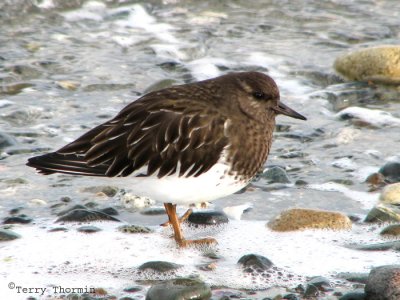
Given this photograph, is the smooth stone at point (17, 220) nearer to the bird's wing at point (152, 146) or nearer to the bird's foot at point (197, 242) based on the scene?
the bird's wing at point (152, 146)

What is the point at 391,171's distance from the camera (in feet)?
18.6

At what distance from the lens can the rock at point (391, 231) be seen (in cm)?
483

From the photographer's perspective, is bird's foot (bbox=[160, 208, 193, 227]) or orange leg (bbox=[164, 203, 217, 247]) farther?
bird's foot (bbox=[160, 208, 193, 227])

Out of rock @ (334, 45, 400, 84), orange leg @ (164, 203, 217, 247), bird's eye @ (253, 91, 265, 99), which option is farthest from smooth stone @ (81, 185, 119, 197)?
rock @ (334, 45, 400, 84)

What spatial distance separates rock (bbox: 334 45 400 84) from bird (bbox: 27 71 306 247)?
294 centimetres

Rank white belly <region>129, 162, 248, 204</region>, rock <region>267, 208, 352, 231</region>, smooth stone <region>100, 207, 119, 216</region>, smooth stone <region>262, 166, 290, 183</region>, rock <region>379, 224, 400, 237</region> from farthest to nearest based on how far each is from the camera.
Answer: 1. smooth stone <region>262, 166, 290, 183</region>
2. smooth stone <region>100, 207, 119, 216</region>
3. rock <region>267, 208, 352, 231</region>
4. rock <region>379, 224, 400, 237</region>
5. white belly <region>129, 162, 248, 204</region>

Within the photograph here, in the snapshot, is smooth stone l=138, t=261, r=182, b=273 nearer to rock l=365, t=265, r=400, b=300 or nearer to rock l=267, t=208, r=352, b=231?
rock l=267, t=208, r=352, b=231

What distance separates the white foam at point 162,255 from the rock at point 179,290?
0.25 m

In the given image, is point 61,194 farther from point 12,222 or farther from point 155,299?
point 155,299

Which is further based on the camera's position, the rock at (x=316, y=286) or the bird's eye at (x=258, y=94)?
the bird's eye at (x=258, y=94)

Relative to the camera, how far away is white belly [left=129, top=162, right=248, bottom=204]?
4555mm

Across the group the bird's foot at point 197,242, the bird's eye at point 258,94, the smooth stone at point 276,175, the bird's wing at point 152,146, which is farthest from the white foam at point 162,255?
the bird's eye at point 258,94

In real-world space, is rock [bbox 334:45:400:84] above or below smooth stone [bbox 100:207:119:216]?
above

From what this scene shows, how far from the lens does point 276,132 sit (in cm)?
654
